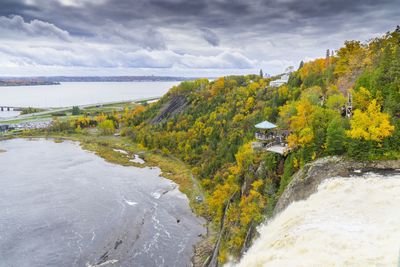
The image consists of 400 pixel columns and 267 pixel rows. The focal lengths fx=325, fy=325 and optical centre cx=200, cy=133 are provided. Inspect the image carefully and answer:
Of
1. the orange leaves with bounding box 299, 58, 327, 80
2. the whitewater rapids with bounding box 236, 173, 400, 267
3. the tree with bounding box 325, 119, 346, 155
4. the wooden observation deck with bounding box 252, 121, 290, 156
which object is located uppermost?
the orange leaves with bounding box 299, 58, 327, 80

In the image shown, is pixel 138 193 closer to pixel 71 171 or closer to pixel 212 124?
pixel 71 171

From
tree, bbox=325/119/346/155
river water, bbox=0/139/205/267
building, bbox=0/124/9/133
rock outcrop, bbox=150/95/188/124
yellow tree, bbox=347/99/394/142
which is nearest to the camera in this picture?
yellow tree, bbox=347/99/394/142

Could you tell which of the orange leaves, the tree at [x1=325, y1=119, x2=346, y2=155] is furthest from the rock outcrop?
the tree at [x1=325, y1=119, x2=346, y2=155]

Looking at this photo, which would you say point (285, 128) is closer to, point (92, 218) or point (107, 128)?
point (92, 218)

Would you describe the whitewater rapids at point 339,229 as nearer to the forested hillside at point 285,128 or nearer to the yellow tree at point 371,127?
the yellow tree at point 371,127

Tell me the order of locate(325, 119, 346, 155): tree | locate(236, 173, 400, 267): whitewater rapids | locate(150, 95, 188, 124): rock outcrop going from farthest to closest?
locate(150, 95, 188, 124): rock outcrop, locate(325, 119, 346, 155): tree, locate(236, 173, 400, 267): whitewater rapids

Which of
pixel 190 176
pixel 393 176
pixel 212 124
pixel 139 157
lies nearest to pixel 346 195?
pixel 393 176

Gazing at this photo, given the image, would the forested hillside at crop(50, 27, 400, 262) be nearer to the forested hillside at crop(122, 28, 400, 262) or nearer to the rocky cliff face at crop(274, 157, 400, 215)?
the forested hillside at crop(122, 28, 400, 262)
